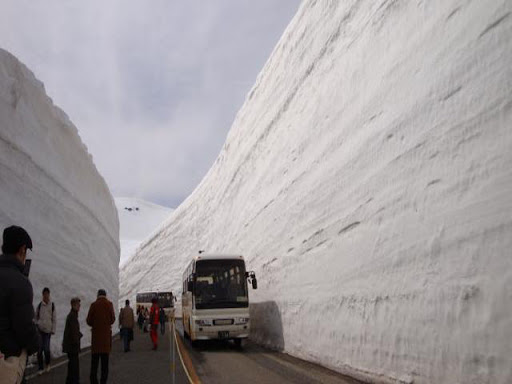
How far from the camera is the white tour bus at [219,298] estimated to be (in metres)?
15.3

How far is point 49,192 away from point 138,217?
148 meters

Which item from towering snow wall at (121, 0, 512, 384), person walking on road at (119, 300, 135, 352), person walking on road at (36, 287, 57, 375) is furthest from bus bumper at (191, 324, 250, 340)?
person walking on road at (36, 287, 57, 375)

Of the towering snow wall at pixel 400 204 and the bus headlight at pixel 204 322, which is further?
the bus headlight at pixel 204 322

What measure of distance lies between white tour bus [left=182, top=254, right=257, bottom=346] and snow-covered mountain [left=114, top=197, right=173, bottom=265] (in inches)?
5050

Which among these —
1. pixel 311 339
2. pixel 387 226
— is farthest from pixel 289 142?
pixel 387 226

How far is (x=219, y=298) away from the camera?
15750 mm

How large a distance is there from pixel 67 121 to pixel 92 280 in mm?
8829

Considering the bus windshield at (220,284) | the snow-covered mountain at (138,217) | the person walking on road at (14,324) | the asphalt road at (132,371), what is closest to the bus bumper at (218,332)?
the bus windshield at (220,284)

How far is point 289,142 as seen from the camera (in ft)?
68.7

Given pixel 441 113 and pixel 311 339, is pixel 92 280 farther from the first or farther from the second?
pixel 441 113

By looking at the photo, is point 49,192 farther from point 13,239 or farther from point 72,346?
point 13,239

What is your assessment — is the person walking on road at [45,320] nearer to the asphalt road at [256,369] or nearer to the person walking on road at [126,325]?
the asphalt road at [256,369]

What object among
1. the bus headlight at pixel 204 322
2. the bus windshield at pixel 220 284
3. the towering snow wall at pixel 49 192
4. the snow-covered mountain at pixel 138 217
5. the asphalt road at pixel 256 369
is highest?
the snow-covered mountain at pixel 138 217

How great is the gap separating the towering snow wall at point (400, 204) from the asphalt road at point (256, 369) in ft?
1.87
